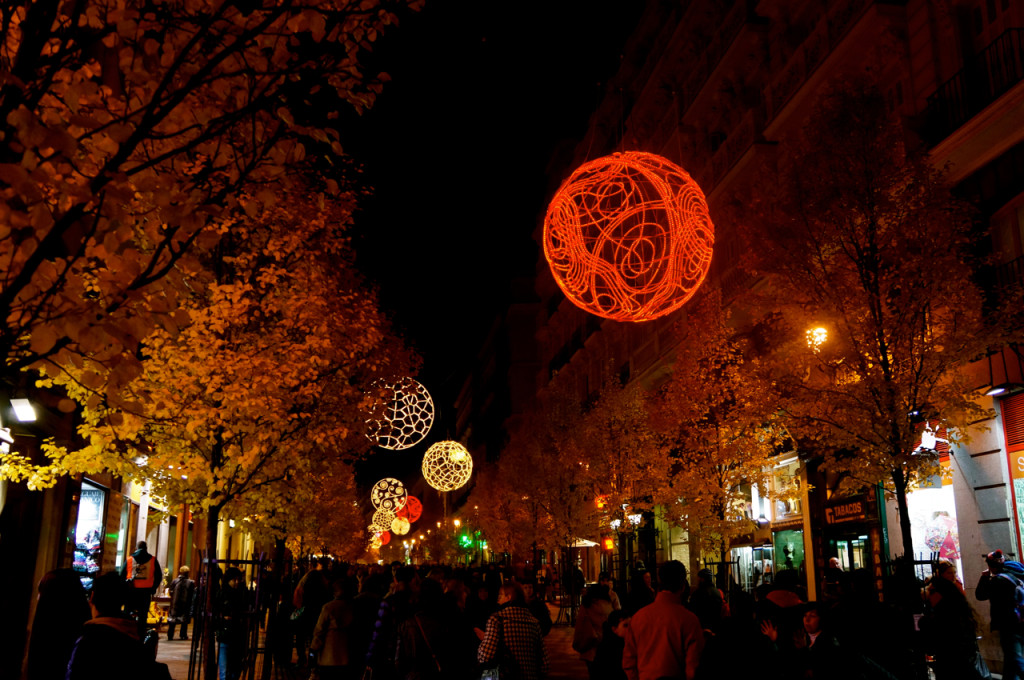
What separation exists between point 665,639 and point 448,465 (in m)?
28.9

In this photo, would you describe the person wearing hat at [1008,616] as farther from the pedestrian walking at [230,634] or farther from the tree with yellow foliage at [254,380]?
the pedestrian walking at [230,634]

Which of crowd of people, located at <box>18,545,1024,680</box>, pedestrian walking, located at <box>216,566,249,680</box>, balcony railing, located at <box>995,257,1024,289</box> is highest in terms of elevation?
balcony railing, located at <box>995,257,1024,289</box>

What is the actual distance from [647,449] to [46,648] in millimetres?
22693

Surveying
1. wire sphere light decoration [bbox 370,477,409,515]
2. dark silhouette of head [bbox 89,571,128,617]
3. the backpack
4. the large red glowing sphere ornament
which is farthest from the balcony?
wire sphere light decoration [bbox 370,477,409,515]

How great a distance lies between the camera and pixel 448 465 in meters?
34.8

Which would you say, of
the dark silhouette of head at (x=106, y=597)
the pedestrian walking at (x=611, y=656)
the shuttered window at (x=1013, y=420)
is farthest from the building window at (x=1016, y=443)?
the dark silhouette of head at (x=106, y=597)

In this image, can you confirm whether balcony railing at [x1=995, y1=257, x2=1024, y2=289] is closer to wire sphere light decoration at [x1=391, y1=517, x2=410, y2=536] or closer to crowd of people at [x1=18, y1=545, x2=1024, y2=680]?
crowd of people at [x1=18, y1=545, x2=1024, y2=680]

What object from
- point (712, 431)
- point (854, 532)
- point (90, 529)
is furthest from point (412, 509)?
point (854, 532)

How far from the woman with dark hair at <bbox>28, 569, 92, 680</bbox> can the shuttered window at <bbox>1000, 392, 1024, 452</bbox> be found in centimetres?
1400

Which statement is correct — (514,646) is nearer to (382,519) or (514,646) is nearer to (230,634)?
(230,634)

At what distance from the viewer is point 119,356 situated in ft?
17.6

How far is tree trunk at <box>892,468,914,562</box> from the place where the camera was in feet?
36.2

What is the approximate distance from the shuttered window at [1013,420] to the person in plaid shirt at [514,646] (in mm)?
10309

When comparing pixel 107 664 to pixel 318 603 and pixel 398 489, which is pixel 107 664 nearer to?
pixel 318 603
